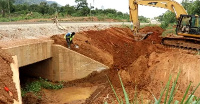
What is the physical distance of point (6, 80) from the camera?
7102 mm

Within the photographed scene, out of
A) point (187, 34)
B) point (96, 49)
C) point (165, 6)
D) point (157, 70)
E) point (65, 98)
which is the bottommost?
point (65, 98)

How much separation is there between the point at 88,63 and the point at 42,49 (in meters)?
2.79

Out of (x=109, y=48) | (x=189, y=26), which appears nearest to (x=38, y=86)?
(x=109, y=48)

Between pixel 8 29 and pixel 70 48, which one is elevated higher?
pixel 8 29

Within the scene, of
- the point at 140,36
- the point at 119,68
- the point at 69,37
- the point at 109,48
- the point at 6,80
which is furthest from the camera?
the point at 140,36

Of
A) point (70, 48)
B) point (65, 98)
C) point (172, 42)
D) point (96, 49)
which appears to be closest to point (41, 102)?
point (65, 98)

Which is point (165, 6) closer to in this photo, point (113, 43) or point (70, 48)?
point (113, 43)

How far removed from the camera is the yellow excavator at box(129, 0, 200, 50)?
14.0 meters

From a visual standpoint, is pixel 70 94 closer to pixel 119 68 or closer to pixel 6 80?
pixel 119 68

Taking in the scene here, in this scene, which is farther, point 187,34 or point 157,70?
point 187,34

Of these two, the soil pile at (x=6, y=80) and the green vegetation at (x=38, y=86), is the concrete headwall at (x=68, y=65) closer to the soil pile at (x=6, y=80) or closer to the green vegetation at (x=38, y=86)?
the green vegetation at (x=38, y=86)

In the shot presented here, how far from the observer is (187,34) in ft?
47.1

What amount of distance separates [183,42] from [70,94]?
27.9ft

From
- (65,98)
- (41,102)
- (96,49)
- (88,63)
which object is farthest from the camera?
(96,49)
